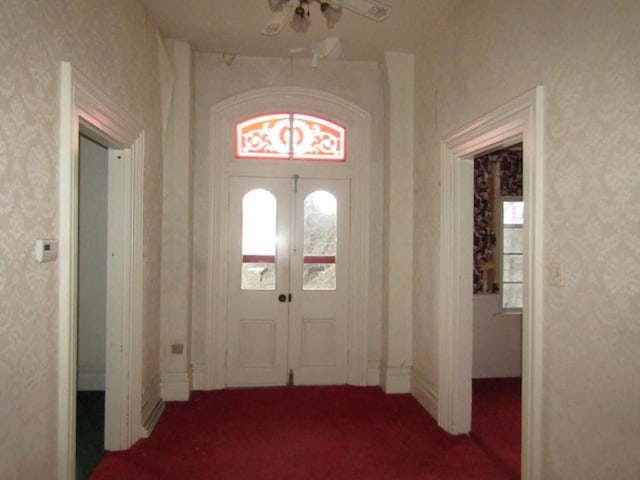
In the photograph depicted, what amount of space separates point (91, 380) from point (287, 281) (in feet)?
7.09

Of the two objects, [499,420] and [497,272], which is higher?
[497,272]

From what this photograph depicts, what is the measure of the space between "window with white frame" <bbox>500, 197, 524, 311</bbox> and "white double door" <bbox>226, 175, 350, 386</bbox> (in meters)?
1.88

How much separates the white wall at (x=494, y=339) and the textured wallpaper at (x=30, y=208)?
403 cm

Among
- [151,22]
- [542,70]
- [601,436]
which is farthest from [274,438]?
[151,22]

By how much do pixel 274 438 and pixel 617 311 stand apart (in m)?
2.47

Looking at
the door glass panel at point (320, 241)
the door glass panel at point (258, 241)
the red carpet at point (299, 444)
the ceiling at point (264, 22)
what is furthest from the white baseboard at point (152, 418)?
the ceiling at point (264, 22)

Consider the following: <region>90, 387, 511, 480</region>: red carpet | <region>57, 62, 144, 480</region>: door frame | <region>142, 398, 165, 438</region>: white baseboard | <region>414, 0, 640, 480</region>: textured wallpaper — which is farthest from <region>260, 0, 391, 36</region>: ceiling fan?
<region>142, 398, 165, 438</region>: white baseboard

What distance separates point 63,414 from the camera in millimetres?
1968

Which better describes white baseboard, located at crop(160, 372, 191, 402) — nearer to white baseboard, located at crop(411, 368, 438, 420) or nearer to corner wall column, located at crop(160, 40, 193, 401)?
corner wall column, located at crop(160, 40, 193, 401)

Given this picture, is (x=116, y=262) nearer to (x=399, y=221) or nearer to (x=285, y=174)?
(x=285, y=174)

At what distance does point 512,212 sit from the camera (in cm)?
482

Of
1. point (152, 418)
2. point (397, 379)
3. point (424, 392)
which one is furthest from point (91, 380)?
point (424, 392)

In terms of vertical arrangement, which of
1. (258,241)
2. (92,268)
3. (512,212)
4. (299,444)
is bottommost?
(299,444)

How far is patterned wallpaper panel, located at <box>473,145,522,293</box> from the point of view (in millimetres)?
4719
